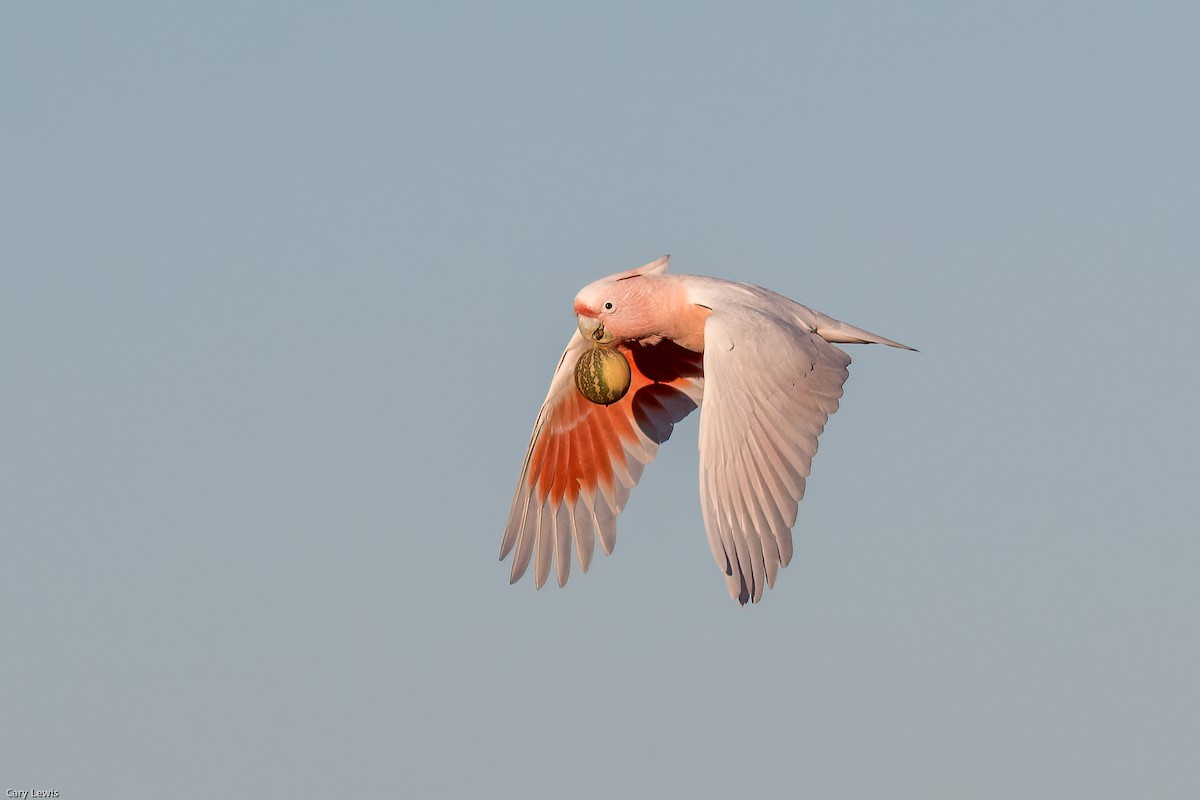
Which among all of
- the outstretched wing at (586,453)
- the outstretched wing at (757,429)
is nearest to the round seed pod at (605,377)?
the outstretched wing at (586,453)

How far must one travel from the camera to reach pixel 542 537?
41.9 ft

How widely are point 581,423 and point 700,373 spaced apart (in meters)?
0.88

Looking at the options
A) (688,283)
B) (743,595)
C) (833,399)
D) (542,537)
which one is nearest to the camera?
(743,595)

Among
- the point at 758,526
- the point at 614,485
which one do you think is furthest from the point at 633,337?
the point at 758,526

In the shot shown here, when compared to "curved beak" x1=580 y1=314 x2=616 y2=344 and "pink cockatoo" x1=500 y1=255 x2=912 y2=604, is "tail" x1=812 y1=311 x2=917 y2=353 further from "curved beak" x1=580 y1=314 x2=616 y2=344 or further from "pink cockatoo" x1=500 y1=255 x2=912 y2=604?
"curved beak" x1=580 y1=314 x2=616 y2=344

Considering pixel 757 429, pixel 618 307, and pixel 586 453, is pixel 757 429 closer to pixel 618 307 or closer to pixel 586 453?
pixel 618 307

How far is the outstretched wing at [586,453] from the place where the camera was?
41.8 ft

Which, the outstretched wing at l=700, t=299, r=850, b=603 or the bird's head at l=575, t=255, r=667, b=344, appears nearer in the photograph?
the outstretched wing at l=700, t=299, r=850, b=603

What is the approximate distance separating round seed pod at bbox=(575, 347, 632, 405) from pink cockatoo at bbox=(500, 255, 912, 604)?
8 cm

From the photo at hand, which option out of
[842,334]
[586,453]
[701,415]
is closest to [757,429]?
[701,415]

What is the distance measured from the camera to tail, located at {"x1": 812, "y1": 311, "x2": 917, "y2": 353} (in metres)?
11.9

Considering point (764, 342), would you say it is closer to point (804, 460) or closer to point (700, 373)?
point (804, 460)

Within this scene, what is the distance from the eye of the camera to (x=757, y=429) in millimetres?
10500

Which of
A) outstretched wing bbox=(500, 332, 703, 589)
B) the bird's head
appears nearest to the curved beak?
the bird's head
